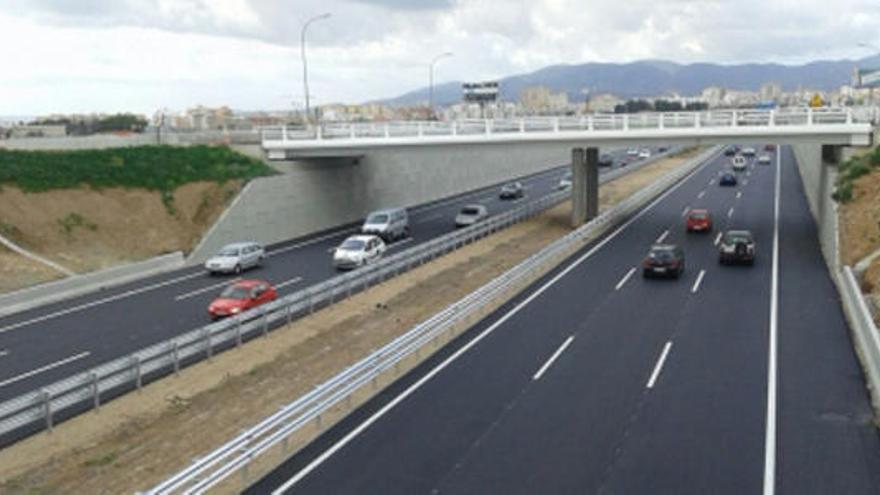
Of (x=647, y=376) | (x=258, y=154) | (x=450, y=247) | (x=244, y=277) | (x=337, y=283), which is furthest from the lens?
(x=258, y=154)

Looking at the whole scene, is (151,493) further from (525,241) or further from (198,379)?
(525,241)

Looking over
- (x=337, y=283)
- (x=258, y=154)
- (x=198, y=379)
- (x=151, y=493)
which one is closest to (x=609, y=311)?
(x=337, y=283)

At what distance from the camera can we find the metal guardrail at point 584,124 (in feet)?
134

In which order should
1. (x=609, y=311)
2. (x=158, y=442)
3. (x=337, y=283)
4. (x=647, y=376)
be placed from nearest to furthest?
(x=158, y=442)
(x=647, y=376)
(x=609, y=311)
(x=337, y=283)

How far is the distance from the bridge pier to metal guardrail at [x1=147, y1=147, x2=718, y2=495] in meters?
17.0

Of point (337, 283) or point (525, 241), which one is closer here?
point (337, 283)

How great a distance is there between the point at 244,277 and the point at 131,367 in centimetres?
1678

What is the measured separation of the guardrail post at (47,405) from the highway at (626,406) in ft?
19.9

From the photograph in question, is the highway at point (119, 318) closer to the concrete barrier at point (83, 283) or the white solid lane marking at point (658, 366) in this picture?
the concrete barrier at point (83, 283)

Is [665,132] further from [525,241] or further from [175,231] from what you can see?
[175,231]

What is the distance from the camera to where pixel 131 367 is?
810 inches

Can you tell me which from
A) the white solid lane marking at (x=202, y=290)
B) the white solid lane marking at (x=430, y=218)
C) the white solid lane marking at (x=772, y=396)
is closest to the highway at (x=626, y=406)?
the white solid lane marking at (x=772, y=396)

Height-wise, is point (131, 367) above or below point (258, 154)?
below

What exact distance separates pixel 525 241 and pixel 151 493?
3479cm
